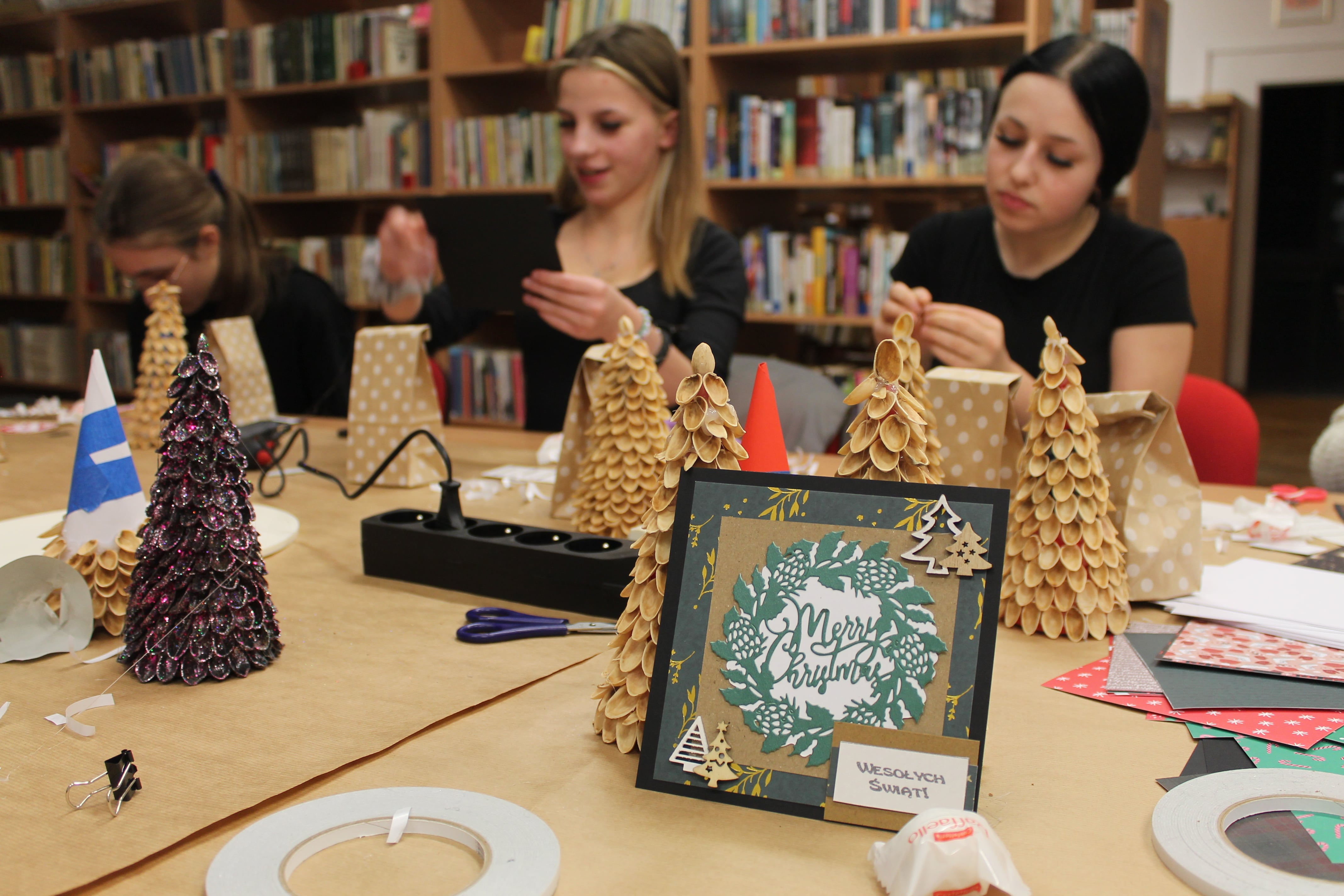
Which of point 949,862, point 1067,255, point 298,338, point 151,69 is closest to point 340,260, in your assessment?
point 151,69

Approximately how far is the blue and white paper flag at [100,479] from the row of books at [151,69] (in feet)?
12.8

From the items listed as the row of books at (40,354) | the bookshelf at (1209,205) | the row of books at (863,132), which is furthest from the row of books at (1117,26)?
the row of books at (40,354)

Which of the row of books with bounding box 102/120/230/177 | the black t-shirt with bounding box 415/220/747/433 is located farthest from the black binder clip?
the row of books with bounding box 102/120/230/177

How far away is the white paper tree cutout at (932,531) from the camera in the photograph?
0.56 m

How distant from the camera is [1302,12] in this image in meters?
6.01

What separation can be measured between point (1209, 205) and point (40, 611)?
7.63 metres

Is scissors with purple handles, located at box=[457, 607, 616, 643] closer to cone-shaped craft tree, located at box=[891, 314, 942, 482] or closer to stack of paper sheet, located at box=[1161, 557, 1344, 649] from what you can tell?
cone-shaped craft tree, located at box=[891, 314, 942, 482]

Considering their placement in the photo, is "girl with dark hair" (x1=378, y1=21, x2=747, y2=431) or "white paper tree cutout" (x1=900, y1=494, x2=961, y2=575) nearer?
"white paper tree cutout" (x1=900, y1=494, x2=961, y2=575)

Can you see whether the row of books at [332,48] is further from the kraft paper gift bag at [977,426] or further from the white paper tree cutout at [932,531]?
the white paper tree cutout at [932,531]

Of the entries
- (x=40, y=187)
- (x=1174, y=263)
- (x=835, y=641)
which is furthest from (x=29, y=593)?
(x=40, y=187)

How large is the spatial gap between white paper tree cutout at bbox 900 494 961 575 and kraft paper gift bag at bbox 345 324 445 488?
0.91m

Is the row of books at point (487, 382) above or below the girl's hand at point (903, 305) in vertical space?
below

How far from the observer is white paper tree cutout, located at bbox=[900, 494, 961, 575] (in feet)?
1.83

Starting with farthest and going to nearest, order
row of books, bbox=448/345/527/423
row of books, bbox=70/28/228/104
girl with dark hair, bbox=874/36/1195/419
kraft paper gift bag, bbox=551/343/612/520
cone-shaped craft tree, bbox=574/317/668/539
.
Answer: row of books, bbox=70/28/228/104
row of books, bbox=448/345/527/423
girl with dark hair, bbox=874/36/1195/419
kraft paper gift bag, bbox=551/343/612/520
cone-shaped craft tree, bbox=574/317/668/539
